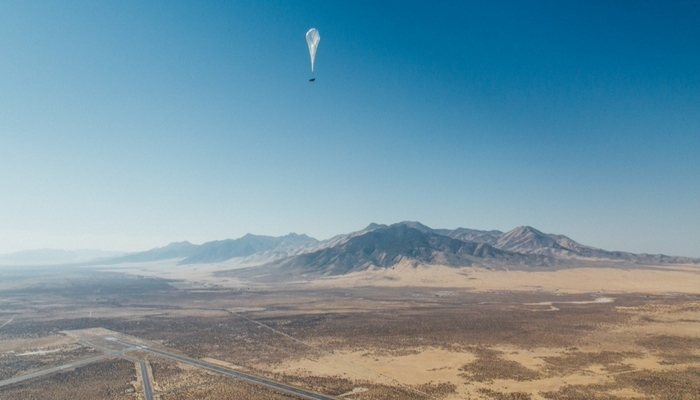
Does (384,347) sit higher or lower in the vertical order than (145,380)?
lower

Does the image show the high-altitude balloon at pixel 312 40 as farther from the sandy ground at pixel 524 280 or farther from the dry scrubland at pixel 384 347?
the sandy ground at pixel 524 280

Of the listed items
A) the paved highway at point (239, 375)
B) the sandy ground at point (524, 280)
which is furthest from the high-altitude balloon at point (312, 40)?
the sandy ground at point (524, 280)

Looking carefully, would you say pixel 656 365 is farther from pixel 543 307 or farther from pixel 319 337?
pixel 543 307

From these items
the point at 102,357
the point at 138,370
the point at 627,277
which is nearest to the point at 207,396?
the point at 138,370

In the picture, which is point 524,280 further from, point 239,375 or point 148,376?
point 148,376

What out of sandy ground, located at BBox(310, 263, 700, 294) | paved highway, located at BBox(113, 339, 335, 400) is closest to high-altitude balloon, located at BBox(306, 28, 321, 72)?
paved highway, located at BBox(113, 339, 335, 400)

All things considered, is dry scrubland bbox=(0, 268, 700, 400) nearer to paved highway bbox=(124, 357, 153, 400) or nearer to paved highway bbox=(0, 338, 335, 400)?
paved highway bbox=(124, 357, 153, 400)

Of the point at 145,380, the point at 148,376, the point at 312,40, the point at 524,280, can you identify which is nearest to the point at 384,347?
the point at 148,376

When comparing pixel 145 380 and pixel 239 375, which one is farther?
pixel 239 375

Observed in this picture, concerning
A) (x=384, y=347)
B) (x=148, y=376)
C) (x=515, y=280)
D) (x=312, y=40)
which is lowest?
(x=515, y=280)
